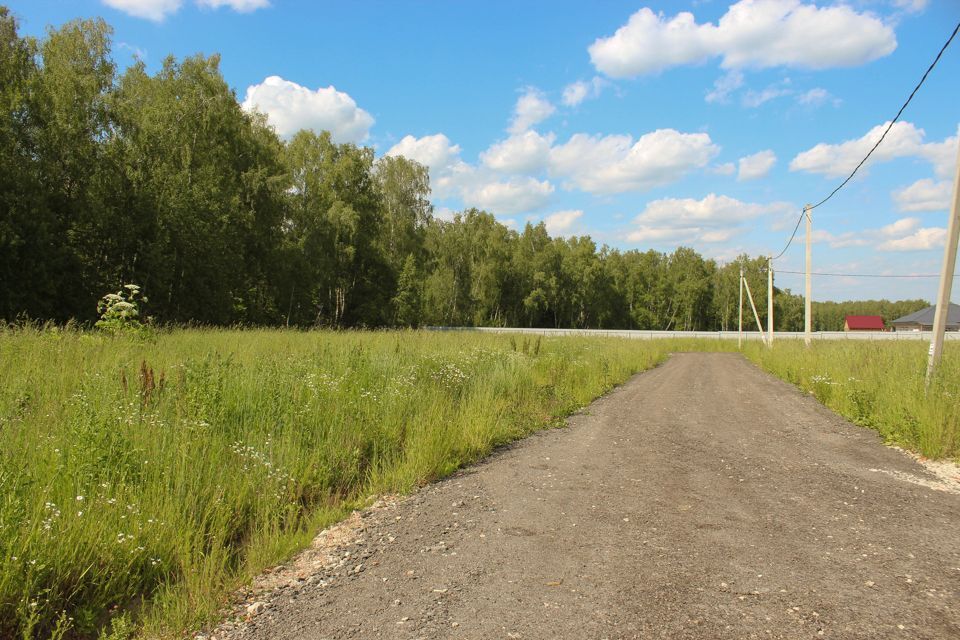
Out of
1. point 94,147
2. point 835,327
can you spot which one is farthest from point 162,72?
point 835,327

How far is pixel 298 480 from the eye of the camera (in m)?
5.32

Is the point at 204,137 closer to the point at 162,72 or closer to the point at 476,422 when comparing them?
the point at 162,72

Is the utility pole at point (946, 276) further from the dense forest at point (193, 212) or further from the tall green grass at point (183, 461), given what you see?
the dense forest at point (193, 212)

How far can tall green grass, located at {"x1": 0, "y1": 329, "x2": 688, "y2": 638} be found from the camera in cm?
336

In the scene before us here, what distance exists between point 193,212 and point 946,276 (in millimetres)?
35035

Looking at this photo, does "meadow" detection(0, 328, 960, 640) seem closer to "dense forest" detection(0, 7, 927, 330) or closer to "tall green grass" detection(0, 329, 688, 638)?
"tall green grass" detection(0, 329, 688, 638)

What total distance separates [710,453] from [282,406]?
553 centimetres

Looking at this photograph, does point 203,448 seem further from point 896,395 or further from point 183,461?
point 896,395

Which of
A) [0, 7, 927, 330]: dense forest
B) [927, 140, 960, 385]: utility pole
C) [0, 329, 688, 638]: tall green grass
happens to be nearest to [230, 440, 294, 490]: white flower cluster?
[0, 329, 688, 638]: tall green grass

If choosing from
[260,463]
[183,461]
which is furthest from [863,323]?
[183,461]

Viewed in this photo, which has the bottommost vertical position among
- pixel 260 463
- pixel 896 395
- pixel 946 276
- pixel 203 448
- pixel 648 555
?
pixel 648 555

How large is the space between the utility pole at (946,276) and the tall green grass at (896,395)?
0.24m

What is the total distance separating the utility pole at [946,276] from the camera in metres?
9.13

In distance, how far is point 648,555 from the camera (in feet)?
13.1
